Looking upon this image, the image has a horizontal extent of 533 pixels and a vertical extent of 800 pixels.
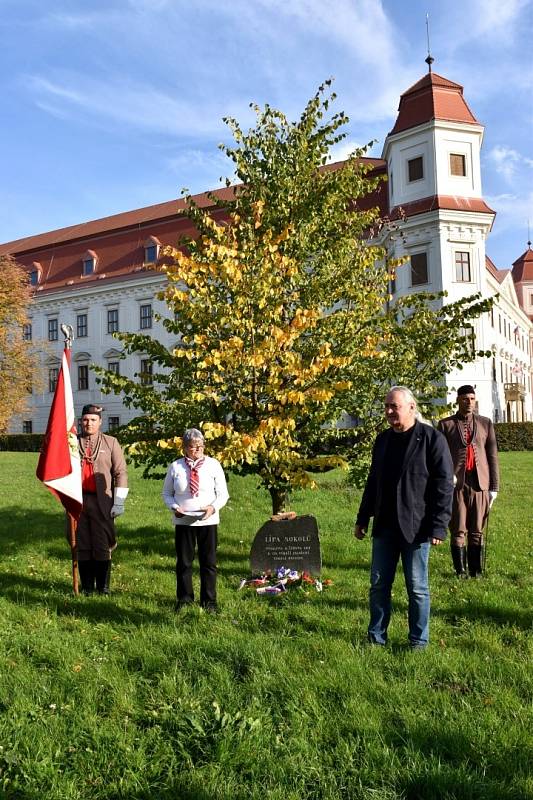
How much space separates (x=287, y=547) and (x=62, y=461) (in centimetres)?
283

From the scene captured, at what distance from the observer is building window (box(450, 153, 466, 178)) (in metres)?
36.3

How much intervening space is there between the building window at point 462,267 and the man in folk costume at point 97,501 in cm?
3198

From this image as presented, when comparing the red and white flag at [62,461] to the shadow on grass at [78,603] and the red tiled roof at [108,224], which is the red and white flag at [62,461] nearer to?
the shadow on grass at [78,603]

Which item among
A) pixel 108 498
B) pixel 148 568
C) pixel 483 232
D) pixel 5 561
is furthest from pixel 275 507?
pixel 483 232

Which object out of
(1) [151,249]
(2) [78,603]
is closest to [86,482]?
(2) [78,603]

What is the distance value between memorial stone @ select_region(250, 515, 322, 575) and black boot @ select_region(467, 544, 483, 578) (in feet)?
6.09

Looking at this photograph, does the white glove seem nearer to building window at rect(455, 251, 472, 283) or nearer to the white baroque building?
the white baroque building

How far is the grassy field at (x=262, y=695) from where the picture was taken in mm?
3311

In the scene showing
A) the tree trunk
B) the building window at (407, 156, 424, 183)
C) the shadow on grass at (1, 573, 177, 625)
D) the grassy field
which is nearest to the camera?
the grassy field

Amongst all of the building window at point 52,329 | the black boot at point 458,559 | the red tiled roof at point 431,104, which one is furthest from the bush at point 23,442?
the black boot at point 458,559

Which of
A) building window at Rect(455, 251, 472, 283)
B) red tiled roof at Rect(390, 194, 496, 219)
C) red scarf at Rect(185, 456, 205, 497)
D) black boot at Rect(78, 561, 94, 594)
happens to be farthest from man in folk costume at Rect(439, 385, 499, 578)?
building window at Rect(455, 251, 472, 283)

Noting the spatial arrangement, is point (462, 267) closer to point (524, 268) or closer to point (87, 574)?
point (87, 574)

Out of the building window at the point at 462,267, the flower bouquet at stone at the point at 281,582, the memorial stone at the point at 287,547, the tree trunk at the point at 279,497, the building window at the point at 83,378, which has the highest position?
the building window at the point at 462,267

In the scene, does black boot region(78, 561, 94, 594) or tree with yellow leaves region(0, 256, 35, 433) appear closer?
black boot region(78, 561, 94, 594)
